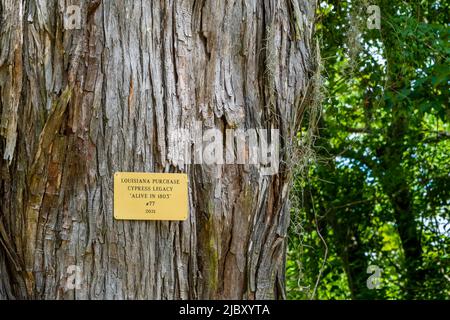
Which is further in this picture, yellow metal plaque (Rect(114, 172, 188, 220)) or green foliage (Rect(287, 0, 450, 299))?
green foliage (Rect(287, 0, 450, 299))

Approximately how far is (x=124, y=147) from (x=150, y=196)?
0.20 metres

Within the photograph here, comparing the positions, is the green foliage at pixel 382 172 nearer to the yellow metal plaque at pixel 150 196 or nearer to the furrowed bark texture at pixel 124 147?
the furrowed bark texture at pixel 124 147

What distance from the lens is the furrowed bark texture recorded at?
266 cm

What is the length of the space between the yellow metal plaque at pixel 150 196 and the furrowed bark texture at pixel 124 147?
0.10 ft

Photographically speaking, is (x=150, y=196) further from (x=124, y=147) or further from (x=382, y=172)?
(x=382, y=172)

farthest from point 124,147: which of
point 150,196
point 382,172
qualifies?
point 382,172

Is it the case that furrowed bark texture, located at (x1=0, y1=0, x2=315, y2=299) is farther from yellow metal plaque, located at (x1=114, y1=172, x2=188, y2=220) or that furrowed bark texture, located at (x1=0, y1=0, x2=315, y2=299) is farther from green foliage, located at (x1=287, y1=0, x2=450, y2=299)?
green foliage, located at (x1=287, y1=0, x2=450, y2=299)

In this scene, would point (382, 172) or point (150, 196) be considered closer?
point (150, 196)

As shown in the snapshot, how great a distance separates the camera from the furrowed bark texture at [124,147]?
2.66 meters

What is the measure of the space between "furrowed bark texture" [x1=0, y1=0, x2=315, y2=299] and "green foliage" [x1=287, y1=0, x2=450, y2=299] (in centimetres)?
221

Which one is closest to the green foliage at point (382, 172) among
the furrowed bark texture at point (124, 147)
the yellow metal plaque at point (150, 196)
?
the furrowed bark texture at point (124, 147)

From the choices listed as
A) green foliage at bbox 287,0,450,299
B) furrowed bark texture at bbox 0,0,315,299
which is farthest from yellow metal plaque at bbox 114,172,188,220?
green foliage at bbox 287,0,450,299

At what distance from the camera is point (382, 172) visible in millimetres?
5777

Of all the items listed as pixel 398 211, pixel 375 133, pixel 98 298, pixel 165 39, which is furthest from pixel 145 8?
pixel 398 211
